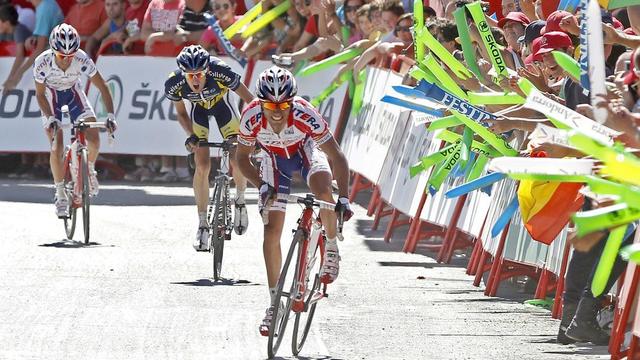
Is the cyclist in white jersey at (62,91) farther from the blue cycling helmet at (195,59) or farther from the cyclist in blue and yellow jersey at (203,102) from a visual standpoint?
the blue cycling helmet at (195,59)

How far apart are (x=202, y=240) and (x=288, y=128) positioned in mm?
3429

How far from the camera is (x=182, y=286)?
13.2 m

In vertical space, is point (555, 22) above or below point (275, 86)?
above

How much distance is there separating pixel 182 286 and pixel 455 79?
8.76 feet

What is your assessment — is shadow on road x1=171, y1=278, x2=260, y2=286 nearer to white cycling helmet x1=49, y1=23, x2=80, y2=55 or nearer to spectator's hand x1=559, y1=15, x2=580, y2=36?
spectator's hand x1=559, y1=15, x2=580, y2=36

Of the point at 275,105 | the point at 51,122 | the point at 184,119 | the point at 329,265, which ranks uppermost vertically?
the point at 275,105

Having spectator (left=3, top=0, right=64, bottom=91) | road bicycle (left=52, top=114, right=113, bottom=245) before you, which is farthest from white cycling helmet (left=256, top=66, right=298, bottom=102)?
spectator (left=3, top=0, right=64, bottom=91)

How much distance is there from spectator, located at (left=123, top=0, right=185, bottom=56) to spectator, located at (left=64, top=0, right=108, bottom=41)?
2.18 ft

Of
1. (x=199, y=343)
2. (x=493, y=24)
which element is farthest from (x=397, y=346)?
(x=493, y=24)

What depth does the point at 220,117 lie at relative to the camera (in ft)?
49.0

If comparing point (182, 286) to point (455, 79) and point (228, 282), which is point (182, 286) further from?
point (455, 79)

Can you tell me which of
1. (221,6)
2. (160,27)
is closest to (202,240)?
(221,6)

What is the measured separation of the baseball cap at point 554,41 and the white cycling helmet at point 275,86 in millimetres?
1895

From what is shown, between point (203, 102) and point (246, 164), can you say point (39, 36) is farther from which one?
point (246, 164)
